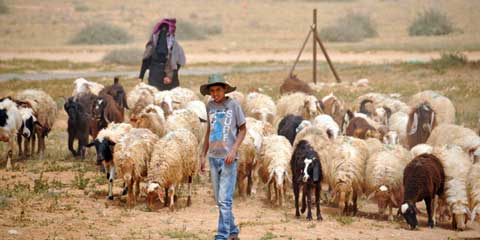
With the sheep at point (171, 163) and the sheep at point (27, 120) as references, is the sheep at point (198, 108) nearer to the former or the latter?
the sheep at point (27, 120)

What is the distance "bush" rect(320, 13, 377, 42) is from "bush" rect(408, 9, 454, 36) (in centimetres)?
266

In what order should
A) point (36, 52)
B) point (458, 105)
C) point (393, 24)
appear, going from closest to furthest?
point (458, 105) < point (36, 52) < point (393, 24)

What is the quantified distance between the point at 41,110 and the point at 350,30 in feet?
105

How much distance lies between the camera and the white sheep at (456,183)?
1074 cm

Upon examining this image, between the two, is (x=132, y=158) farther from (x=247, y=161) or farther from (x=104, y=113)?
(x=104, y=113)

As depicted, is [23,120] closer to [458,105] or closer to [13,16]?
[458,105]

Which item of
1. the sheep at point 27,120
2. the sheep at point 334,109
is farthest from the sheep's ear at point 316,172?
the sheep at point 334,109

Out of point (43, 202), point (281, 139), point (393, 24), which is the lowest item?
point (43, 202)

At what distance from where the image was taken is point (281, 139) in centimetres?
1234

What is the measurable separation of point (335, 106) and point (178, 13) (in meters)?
44.3

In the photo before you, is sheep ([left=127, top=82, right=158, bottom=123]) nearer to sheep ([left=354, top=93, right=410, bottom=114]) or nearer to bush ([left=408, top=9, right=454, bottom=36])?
sheep ([left=354, top=93, right=410, bottom=114])

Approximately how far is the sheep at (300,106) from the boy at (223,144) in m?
7.03

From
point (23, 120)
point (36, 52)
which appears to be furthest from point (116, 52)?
point (23, 120)

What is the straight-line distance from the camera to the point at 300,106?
16484mm
